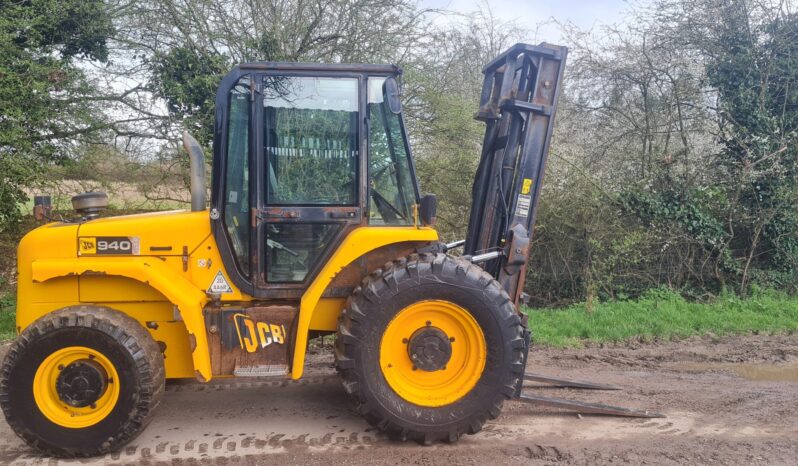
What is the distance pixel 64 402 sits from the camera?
3773 millimetres

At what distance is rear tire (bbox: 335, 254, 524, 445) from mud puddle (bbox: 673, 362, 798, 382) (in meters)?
2.80

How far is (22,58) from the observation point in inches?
339

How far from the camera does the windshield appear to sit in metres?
4.06

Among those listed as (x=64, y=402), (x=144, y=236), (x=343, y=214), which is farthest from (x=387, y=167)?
(x=64, y=402)

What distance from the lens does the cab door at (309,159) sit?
4.00 meters

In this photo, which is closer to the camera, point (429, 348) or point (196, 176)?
point (429, 348)

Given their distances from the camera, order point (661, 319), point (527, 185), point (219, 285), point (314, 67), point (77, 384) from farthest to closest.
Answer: point (661, 319)
point (527, 185)
point (219, 285)
point (314, 67)
point (77, 384)

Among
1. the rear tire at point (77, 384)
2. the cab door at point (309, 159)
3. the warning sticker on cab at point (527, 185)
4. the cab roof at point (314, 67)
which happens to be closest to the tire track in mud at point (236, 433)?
the rear tire at point (77, 384)

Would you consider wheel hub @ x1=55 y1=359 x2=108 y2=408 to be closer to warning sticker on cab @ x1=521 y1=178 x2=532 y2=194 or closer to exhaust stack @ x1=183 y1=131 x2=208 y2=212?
exhaust stack @ x1=183 y1=131 x2=208 y2=212

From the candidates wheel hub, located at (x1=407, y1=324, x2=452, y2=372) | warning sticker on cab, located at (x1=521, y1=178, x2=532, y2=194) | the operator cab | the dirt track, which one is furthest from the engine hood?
warning sticker on cab, located at (x1=521, y1=178, x2=532, y2=194)

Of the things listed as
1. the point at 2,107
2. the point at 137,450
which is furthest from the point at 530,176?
the point at 2,107

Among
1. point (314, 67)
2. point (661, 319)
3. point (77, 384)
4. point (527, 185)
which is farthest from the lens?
point (661, 319)

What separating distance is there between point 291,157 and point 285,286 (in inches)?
34.4

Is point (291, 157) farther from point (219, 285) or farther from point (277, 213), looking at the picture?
point (219, 285)
